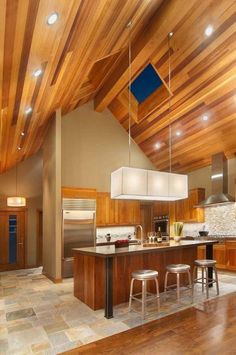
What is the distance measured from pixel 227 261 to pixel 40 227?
19.4 ft

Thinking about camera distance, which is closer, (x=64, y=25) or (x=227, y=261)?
(x=64, y=25)

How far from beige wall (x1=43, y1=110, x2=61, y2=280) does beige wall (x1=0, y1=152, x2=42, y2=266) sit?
1647mm

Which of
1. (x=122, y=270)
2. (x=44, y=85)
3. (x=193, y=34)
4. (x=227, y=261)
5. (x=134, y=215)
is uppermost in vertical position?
(x=193, y=34)

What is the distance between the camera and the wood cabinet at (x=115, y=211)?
7.65 meters

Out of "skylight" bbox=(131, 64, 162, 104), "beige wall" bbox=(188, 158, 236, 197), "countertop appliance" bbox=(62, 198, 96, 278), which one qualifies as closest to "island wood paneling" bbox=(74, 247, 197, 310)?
"countertop appliance" bbox=(62, 198, 96, 278)

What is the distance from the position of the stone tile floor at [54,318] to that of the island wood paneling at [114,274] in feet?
0.58

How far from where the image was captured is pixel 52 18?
251cm

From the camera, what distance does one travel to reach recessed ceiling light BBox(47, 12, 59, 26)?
2460mm

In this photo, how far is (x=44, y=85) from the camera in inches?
161

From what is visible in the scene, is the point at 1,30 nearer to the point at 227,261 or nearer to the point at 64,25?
the point at 64,25

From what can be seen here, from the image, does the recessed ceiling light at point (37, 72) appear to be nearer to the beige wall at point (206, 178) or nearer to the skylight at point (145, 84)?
the skylight at point (145, 84)

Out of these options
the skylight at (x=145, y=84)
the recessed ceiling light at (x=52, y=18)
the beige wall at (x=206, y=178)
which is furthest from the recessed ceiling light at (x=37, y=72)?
the beige wall at (x=206, y=178)

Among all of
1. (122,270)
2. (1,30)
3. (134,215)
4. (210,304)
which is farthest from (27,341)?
(134,215)

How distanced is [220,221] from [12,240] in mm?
6532
